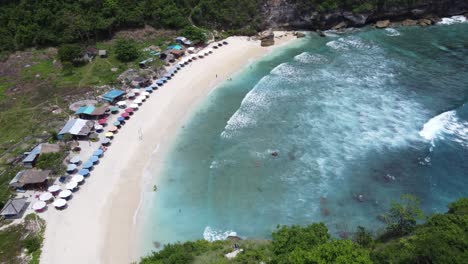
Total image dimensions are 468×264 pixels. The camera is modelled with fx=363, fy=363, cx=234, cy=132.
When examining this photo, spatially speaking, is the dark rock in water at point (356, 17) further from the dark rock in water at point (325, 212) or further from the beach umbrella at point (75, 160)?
the beach umbrella at point (75, 160)

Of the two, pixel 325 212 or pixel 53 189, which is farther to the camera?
pixel 53 189

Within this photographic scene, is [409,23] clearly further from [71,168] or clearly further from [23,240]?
[23,240]

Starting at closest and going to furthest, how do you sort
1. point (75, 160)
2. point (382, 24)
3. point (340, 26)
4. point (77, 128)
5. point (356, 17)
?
point (75, 160), point (77, 128), point (356, 17), point (382, 24), point (340, 26)

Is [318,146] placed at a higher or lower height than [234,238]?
higher

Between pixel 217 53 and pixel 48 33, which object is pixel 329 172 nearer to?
pixel 217 53

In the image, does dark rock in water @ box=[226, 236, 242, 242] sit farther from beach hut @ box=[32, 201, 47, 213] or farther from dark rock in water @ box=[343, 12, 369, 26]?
dark rock in water @ box=[343, 12, 369, 26]

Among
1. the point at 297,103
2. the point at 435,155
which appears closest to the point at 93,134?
the point at 297,103

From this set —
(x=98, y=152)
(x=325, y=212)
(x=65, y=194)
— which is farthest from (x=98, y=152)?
(x=325, y=212)
